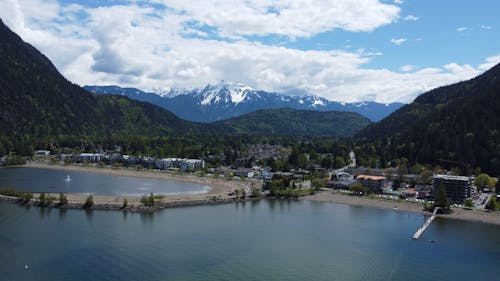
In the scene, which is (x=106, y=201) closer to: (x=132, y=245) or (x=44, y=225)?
(x=44, y=225)

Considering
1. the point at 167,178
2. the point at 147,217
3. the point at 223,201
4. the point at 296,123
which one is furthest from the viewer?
the point at 296,123

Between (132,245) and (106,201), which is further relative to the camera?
(106,201)

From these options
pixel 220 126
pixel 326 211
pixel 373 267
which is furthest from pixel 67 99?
pixel 373 267

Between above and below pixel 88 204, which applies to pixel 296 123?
above

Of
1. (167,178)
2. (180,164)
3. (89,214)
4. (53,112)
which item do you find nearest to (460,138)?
(167,178)

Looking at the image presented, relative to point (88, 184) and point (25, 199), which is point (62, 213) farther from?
point (88, 184)

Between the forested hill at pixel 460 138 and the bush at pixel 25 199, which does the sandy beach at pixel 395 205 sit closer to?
the forested hill at pixel 460 138

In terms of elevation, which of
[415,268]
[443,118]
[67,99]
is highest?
[67,99]
